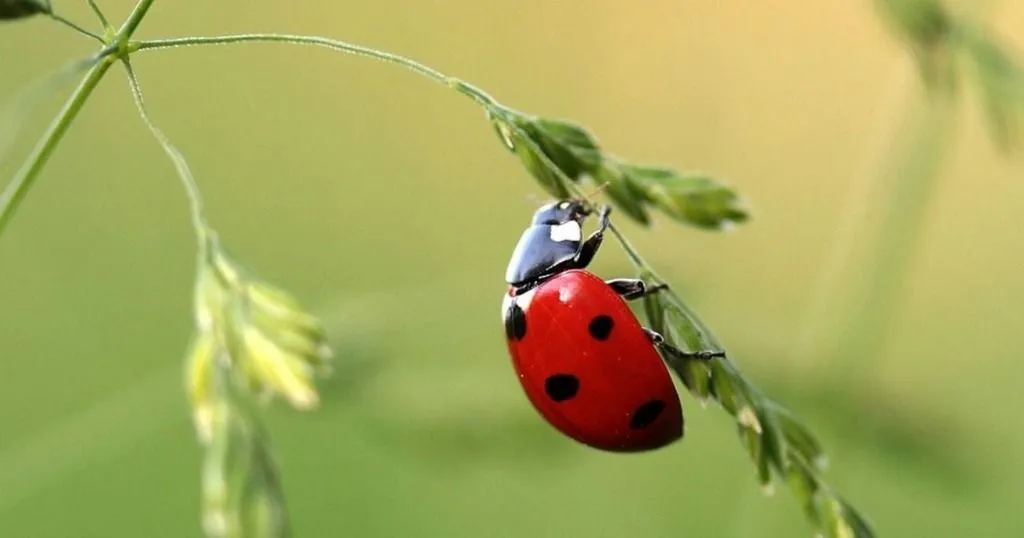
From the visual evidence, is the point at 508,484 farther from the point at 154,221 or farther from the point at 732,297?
the point at 154,221

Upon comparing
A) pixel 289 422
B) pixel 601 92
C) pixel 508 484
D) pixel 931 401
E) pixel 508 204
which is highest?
pixel 601 92

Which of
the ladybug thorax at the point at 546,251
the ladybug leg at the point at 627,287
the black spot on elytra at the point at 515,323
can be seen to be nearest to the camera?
the ladybug leg at the point at 627,287

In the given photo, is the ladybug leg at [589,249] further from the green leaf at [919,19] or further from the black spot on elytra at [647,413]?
the green leaf at [919,19]

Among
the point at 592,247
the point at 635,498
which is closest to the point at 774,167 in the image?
the point at 635,498

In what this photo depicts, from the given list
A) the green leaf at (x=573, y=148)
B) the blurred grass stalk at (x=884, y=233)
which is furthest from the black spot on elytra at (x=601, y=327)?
the blurred grass stalk at (x=884, y=233)

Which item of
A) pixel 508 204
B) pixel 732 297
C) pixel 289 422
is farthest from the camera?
pixel 508 204

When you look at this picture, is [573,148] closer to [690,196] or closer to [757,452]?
[690,196]
